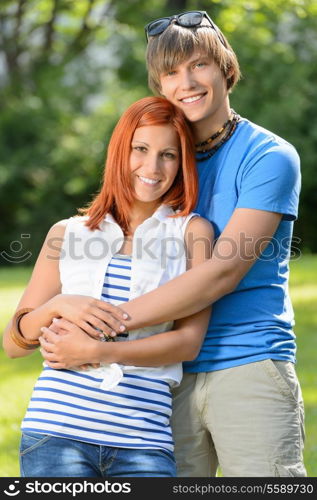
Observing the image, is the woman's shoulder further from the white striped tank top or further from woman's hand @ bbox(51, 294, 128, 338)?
the white striped tank top

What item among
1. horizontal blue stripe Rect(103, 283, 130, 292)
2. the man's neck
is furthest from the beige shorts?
the man's neck

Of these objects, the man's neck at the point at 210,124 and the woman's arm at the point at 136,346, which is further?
the man's neck at the point at 210,124

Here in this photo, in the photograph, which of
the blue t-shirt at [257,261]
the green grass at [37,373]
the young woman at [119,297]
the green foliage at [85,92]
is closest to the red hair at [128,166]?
the young woman at [119,297]

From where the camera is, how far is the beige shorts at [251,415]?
2.71 meters

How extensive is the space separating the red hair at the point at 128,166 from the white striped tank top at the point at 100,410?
0.55m

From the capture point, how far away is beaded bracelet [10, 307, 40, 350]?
273 centimetres

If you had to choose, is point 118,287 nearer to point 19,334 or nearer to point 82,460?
point 19,334

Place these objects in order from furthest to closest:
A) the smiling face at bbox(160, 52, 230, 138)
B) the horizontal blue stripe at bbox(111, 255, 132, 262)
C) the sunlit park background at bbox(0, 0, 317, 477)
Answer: the sunlit park background at bbox(0, 0, 317, 477), the smiling face at bbox(160, 52, 230, 138), the horizontal blue stripe at bbox(111, 255, 132, 262)

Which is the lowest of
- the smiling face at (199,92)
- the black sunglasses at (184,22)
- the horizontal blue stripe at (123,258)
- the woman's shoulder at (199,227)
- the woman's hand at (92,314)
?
→ the woman's hand at (92,314)

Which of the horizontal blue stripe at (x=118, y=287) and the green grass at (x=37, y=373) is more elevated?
the horizontal blue stripe at (x=118, y=287)

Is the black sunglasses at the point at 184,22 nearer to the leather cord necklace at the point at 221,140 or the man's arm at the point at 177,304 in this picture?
the leather cord necklace at the point at 221,140

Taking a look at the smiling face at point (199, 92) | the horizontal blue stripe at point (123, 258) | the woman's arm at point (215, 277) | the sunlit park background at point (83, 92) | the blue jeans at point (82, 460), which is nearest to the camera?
the blue jeans at point (82, 460)

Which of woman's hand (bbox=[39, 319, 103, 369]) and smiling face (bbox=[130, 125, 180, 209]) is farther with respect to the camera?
smiling face (bbox=[130, 125, 180, 209])
